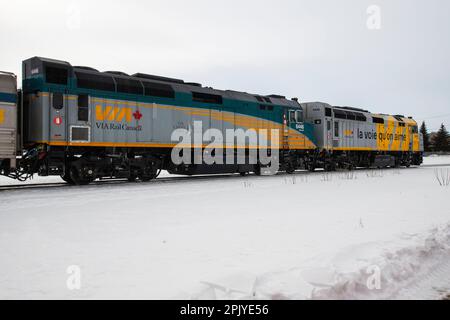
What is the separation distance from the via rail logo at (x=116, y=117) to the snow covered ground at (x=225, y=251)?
21.1 feet

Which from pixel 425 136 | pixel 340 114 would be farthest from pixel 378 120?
pixel 425 136

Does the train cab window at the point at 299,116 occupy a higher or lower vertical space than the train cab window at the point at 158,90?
lower

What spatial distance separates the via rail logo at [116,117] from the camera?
14.4 meters

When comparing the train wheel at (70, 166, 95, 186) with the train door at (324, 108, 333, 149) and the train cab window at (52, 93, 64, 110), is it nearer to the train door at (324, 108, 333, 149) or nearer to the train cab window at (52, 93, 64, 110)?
the train cab window at (52, 93, 64, 110)

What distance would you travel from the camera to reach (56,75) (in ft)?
43.4

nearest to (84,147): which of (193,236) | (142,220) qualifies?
(142,220)

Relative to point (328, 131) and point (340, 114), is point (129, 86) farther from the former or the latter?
point (340, 114)

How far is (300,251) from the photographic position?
4.65 metres

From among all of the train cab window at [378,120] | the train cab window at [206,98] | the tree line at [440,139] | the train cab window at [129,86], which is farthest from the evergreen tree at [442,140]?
the train cab window at [129,86]

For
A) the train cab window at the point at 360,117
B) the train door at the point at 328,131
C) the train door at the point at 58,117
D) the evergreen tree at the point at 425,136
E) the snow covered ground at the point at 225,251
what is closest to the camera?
the snow covered ground at the point at 225,251

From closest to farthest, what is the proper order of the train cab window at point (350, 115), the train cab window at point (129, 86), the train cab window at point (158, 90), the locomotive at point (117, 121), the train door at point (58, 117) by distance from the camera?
the locomotive at point (117, 121) < the train door at point (58, 117) < the train cab window at point (129, 86) < the train cab window at point (158, 90) < the train cab window at point (350, 115)

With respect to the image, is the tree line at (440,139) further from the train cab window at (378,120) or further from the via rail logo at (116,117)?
the via rail logo at (116,117)

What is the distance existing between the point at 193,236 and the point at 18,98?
10921mm
